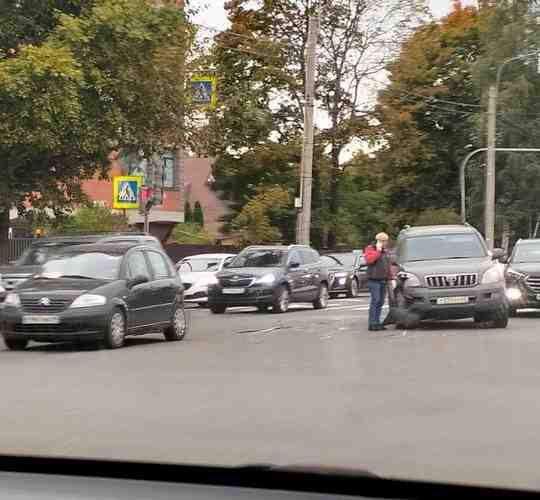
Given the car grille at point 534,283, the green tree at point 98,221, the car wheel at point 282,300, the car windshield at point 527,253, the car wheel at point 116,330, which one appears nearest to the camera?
the car wheel at point 116,330

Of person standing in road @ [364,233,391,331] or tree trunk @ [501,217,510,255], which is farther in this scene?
tree trunk @ [501,217,510,255]

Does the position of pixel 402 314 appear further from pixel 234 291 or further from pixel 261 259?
pixel 261 259

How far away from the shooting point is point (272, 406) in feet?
34.2

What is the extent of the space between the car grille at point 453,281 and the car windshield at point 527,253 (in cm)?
473

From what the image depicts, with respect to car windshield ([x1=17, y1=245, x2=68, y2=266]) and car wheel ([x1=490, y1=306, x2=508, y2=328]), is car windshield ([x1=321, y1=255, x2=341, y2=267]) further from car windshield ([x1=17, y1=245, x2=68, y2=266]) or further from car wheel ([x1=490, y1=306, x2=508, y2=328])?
car wheel ([x1=490, y1=306, x2=508, y2=328])

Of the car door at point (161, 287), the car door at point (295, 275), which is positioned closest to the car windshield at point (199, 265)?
the car door at point (295, 275)

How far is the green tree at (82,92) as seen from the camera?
1002 inches

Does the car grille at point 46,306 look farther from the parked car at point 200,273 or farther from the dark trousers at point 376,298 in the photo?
the parked car at point 200,273

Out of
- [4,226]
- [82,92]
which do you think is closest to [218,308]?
[4,226]

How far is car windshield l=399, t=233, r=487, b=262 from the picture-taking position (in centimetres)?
2181

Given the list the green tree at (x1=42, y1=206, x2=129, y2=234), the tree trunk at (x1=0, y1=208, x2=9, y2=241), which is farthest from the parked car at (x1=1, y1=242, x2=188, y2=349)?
the green tree at (x1=42, y1=206, x2=129, y2=234)

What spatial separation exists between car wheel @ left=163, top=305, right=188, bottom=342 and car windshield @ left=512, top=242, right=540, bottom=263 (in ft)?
28.1

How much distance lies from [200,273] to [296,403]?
2308cm

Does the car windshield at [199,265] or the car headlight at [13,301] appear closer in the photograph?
the car headlight at [13,301]
